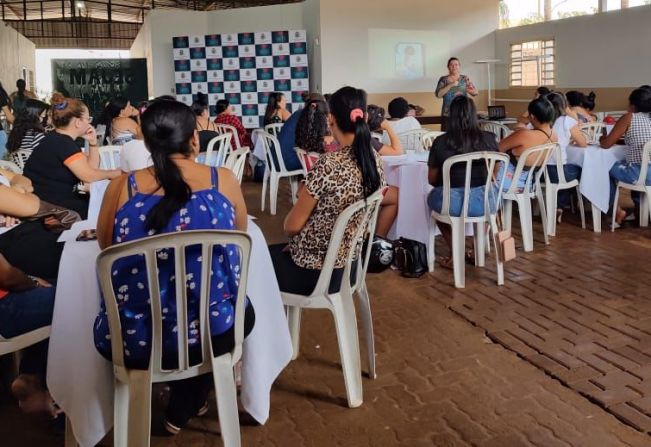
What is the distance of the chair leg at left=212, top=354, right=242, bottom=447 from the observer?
5.57 ft

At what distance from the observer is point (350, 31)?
9602mm

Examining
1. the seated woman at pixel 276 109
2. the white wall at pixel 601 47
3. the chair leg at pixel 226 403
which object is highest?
the white wall at pixel 601 47

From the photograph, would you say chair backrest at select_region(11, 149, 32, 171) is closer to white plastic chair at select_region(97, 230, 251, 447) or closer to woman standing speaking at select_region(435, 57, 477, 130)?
white plastic chair at select_region(97, 230, 251, 447)

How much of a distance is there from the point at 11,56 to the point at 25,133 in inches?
430

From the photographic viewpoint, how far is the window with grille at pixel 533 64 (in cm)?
947

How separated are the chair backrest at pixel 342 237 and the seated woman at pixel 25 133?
8.90 ft

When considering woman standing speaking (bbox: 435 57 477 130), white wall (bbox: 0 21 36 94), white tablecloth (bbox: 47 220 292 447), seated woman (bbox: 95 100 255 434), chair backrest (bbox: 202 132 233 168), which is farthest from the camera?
white wall (bbox: 0 21 36 94)

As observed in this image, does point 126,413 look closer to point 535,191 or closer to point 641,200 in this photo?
point 535,191

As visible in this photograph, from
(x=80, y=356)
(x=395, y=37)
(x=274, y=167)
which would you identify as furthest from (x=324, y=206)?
(x=395, y=37)

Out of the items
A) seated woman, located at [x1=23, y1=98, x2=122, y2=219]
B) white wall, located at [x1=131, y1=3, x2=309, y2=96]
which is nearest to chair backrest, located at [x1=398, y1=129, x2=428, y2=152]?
seated woman, located at [x1=23, y1=98, x2=122, y2=219]

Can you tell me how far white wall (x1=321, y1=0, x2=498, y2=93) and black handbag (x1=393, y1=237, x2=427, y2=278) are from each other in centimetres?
616

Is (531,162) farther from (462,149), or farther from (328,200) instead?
(328,200)

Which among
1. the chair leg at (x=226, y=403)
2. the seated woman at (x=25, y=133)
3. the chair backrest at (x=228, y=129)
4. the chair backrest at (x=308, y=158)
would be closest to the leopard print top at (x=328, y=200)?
the chair leg at (x=226, y=403)

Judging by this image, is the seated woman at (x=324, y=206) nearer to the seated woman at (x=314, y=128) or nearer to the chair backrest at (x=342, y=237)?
the chair backrest at (x=342, y=237)
